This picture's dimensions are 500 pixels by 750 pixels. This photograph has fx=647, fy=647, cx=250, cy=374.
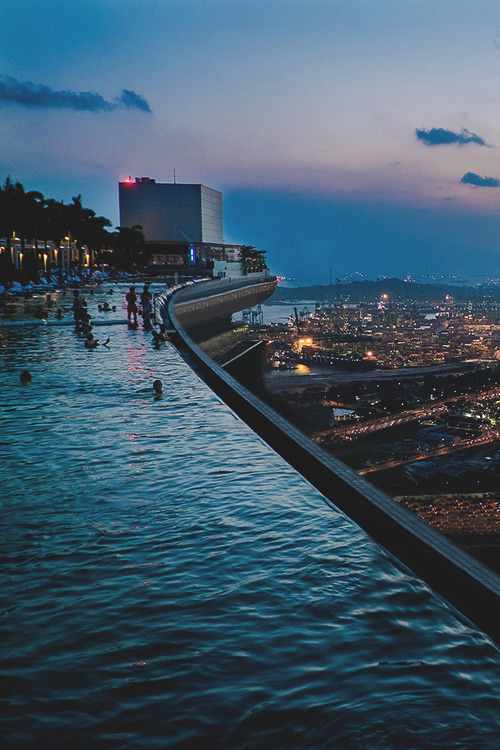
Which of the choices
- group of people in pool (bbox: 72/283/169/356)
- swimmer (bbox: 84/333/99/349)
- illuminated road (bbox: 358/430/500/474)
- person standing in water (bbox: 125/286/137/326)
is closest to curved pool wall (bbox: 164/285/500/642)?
swimmer (bbox: 84/333/99/349)

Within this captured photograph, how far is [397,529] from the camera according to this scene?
7.35m

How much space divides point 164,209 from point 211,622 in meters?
135

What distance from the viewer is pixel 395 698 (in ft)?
15.1

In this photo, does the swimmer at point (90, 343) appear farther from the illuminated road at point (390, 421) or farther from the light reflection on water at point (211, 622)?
the illuminated road at point (390, 421)

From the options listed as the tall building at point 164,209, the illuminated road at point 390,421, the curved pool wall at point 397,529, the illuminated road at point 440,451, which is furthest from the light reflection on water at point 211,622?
the tall building at point 164,209

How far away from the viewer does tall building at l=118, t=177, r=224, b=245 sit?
13350 centimetres

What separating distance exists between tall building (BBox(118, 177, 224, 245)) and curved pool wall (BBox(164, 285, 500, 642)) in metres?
125

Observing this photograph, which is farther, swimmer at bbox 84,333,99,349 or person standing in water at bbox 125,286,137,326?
person standing in water at bbox 125,286,137,326

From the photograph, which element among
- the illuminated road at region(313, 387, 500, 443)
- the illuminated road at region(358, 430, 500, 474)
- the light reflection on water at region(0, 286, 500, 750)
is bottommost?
the illuminated road at region(313, 387, 500, 443)

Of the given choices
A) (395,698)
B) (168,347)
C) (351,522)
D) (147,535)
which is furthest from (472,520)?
(395,698)

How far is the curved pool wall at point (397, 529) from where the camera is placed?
19.5 ft

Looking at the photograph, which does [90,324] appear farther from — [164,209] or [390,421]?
[164,209]

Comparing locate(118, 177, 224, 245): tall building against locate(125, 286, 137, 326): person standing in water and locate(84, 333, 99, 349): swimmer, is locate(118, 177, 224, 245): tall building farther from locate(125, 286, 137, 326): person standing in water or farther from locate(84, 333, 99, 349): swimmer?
locate(84, 333, 99, 349): swimmer

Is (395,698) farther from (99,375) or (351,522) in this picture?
(99,375)
